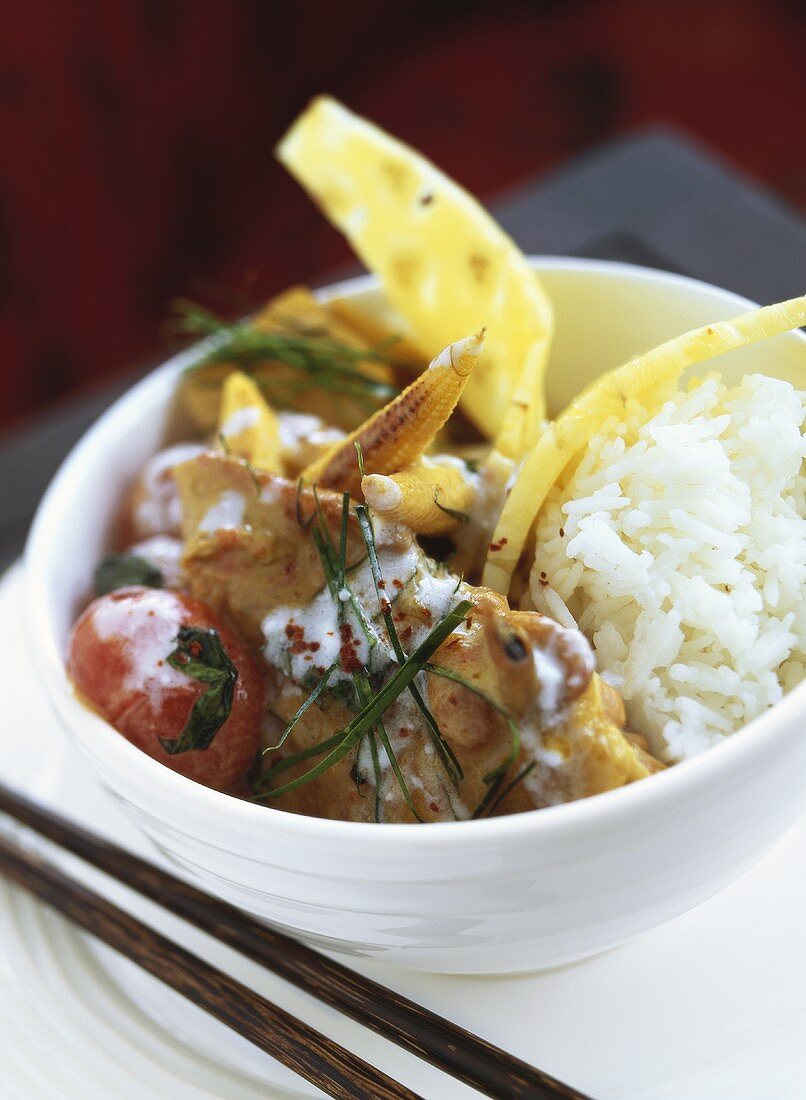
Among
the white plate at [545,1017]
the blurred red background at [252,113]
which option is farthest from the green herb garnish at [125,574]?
the blurred red background at [252,113]

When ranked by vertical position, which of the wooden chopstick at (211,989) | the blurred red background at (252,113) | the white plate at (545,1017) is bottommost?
the white plate at (545,1017)

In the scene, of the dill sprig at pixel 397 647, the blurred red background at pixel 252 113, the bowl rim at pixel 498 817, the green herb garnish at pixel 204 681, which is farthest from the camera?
the blurred red background at pixel 252 113

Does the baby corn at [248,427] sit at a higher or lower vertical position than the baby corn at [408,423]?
lower

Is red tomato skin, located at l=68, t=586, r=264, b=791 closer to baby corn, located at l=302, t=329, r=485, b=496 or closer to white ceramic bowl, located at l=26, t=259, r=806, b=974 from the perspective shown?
white ceramic bowl, located at l=26, t=259, r=806, b=974

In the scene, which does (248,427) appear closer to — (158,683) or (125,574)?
(125,574)

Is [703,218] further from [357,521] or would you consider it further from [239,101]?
[239,101]

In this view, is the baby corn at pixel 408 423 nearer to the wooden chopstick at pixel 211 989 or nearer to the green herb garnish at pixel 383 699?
the green herb garnish at pixel 383 699

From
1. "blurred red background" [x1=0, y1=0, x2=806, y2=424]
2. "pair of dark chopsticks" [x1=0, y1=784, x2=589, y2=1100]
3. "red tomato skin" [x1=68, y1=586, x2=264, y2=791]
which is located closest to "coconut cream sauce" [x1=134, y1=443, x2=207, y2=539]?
"red tomato skin" [x1=68, y1=586, x2=264, y2=791]
